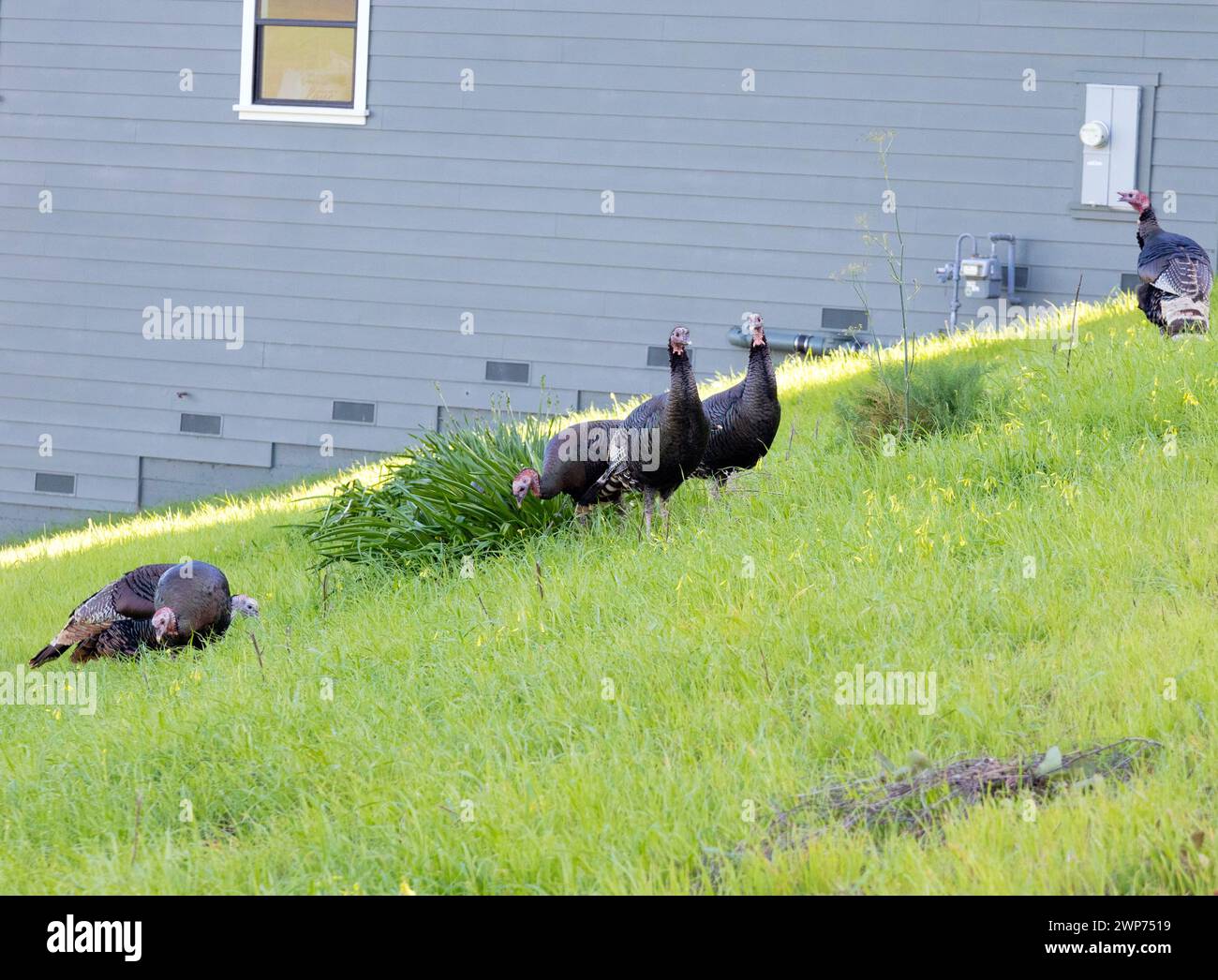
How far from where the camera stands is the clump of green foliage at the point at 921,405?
7109mm

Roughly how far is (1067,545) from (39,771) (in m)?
3.75

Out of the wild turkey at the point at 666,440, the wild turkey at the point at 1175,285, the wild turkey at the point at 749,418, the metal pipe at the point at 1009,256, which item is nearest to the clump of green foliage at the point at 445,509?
the wild turkey at the point at 666,440

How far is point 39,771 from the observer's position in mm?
4754

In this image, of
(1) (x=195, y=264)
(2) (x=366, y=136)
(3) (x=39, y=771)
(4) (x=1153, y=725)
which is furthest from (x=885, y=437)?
(1) (x=195, y=264)

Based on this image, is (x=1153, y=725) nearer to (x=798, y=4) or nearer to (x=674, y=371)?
(x=674, y=371)

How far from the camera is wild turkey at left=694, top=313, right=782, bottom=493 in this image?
6695mm

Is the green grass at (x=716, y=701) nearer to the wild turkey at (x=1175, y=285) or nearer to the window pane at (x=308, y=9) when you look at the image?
the wild turkey at (x=1175, y=285)

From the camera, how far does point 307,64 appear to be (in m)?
13.2

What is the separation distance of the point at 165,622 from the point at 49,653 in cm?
101

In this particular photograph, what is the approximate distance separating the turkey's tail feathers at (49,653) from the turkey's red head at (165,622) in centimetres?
86

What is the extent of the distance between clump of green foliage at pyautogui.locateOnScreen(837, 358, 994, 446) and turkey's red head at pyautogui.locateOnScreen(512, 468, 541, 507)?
1754 mm

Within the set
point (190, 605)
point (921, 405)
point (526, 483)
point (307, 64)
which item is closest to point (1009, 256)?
point (921, 405)

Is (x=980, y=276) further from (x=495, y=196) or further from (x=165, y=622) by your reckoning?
(x=165, y=622)

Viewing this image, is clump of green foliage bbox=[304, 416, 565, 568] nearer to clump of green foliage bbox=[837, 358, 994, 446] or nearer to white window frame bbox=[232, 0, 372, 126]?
clump of green foliage bbox=[837, 358, 994, 446]
